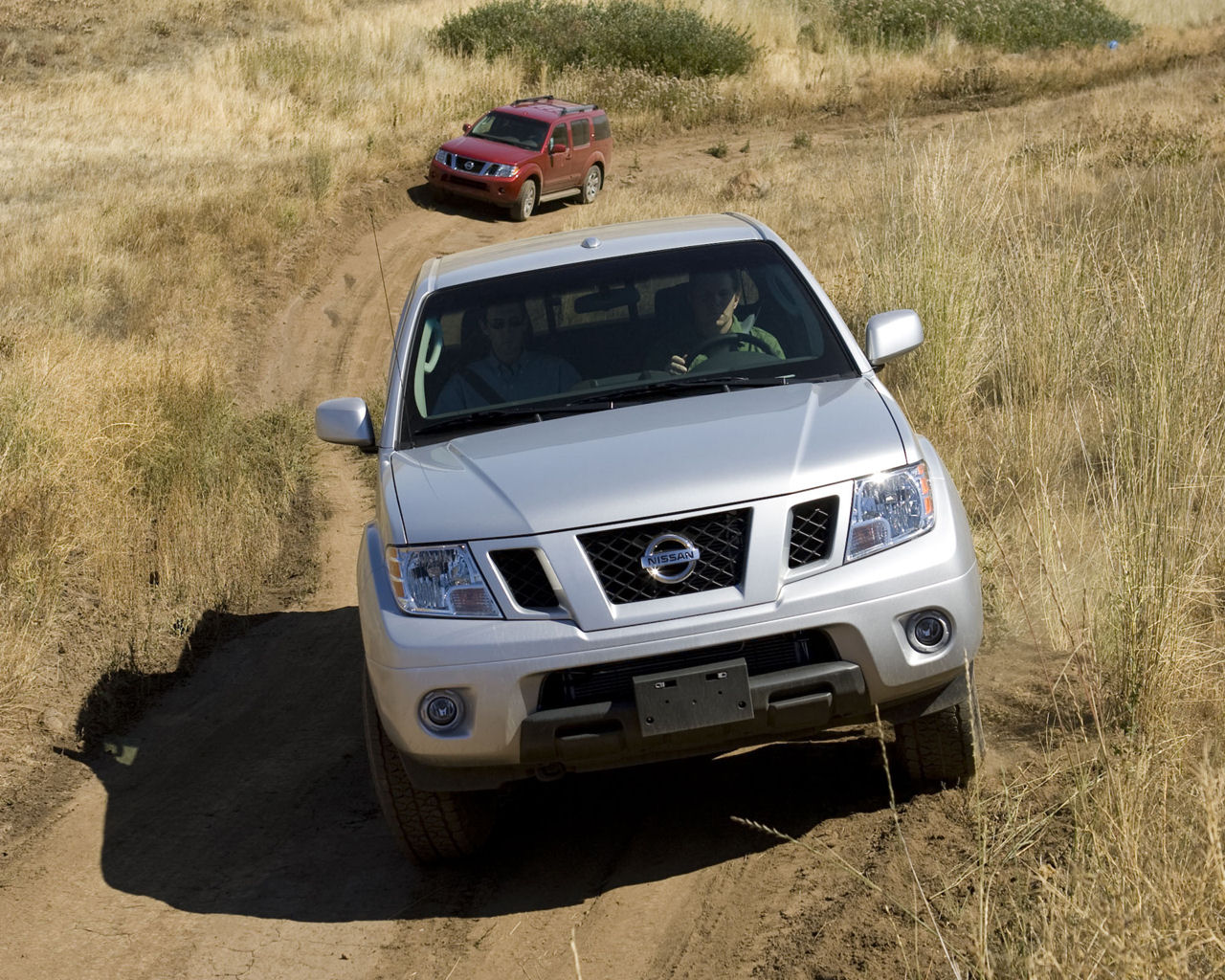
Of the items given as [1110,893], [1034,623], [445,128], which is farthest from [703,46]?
[1110,893]

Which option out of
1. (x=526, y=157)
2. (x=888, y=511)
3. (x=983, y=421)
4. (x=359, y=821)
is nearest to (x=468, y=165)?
(x=526, y=157)

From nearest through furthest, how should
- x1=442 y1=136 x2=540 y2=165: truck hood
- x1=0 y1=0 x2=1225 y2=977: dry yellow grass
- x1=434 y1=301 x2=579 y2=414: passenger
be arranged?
x1=0 y1=0 x2=1225 y2=977: dry yellow grass
x1=434 y1=301 x2=579 y2=414: passenger
x1=442 y1=136 x2=540 y2=165: truck hood

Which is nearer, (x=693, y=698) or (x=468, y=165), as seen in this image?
(x=693, y=698)

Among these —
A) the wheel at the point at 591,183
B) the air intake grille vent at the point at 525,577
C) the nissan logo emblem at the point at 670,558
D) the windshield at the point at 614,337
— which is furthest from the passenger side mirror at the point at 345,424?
the wheel at the point at 591,183

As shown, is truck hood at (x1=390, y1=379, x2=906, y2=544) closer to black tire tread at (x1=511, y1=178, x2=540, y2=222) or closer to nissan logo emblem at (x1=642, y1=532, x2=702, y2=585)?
nissan logo emblem at (x1=642, y1=532, x2=702, y2=585)

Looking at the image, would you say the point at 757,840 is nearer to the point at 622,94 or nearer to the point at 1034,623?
the point at 1034,623

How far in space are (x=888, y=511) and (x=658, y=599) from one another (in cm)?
69

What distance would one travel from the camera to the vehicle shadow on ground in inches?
166

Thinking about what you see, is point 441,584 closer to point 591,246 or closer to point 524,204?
point 591,246

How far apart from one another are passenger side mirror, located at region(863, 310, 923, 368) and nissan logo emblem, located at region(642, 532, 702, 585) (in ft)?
4.62

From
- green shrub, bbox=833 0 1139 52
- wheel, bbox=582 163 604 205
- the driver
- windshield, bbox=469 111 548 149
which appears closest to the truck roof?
the driver

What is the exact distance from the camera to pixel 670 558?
140 inches

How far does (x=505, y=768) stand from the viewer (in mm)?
3717

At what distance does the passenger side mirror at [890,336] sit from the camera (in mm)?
4648
